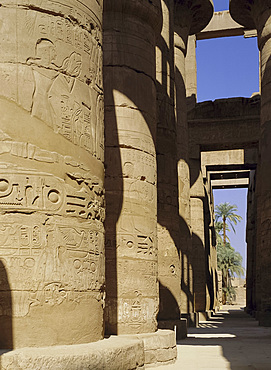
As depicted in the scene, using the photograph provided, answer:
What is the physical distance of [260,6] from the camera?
50.1 feet

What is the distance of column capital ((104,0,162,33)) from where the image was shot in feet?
27.5

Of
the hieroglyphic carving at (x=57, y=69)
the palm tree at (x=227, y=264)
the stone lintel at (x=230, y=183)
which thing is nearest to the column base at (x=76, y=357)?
the hieroglyphic carving at (x=57, y=69)

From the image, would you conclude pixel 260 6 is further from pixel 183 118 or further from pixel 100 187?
pixel 100 187

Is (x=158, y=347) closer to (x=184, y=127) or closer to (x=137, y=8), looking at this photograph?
(x=137, y=8)

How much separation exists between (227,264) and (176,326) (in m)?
31.6

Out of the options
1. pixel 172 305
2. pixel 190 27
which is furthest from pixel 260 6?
pixel 172 305

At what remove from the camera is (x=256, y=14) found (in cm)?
1553

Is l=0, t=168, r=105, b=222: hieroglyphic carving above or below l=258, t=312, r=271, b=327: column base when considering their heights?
above

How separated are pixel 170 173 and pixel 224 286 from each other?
109 feet

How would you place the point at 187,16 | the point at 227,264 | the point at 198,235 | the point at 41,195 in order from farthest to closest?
the point at 227,264 → the point at 198,235 → the point at 187,16 → the point at 41,195

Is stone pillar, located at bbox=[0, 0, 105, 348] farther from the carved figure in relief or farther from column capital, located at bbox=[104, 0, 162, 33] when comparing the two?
column capital, located at bbox=[104, 0, 162, 33]

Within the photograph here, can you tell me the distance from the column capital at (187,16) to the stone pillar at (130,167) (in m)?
7.80

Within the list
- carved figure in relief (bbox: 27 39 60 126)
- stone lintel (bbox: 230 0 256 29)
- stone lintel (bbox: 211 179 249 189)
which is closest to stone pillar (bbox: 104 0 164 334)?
carved figure in relief (bbox: 27 39 60 126)

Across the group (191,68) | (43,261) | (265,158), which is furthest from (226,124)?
(43,261)
